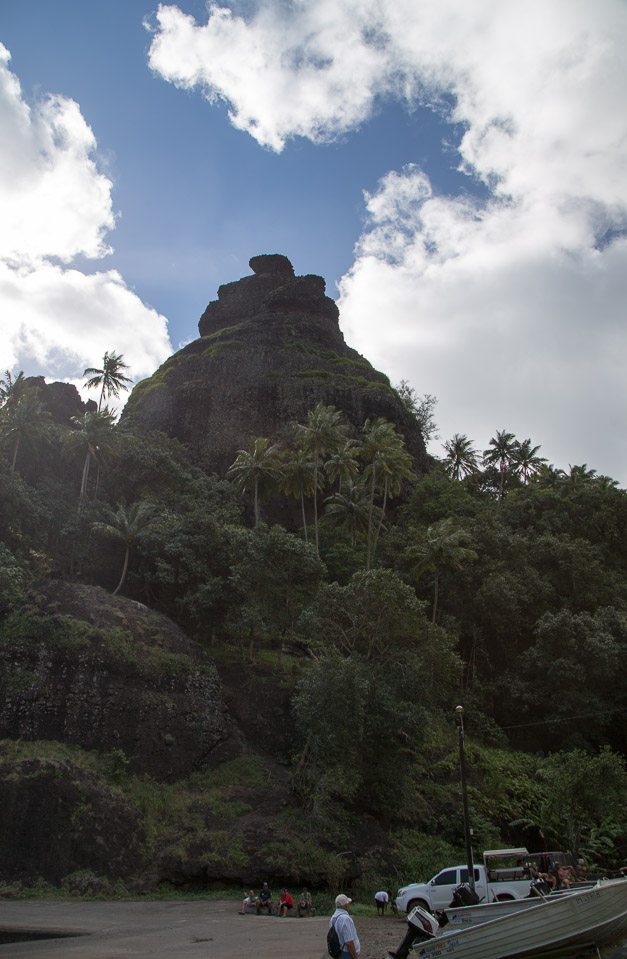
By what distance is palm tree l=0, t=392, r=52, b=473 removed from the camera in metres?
45.8

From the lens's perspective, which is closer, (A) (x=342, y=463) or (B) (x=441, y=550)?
(B) (x=441, y=550)

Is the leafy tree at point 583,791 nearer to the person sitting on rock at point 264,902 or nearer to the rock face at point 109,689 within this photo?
the person sitting on rock at point 264,902

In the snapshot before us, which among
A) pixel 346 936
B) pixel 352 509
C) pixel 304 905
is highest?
pixel 352 509

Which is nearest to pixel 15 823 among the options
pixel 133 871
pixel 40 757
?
pixel 40 757

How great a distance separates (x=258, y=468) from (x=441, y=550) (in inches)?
634

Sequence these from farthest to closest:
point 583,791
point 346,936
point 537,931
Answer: point 583,791 < point 537,931 < point 346,936

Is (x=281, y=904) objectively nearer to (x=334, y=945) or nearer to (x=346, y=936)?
(x=334, y=945)

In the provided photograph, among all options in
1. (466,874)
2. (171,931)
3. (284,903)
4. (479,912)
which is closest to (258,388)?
(284,903)

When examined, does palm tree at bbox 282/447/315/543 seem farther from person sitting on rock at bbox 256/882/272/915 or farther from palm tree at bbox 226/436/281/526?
person sitting on rock at bbox 256/882/272/915

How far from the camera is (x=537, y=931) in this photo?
10625 mm

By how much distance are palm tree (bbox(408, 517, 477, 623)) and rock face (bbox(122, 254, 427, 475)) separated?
75.0 ft

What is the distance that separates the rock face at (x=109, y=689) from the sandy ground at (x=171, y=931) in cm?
735

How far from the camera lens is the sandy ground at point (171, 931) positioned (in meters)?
11.9

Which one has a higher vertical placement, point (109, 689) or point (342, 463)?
point (342, 463)
